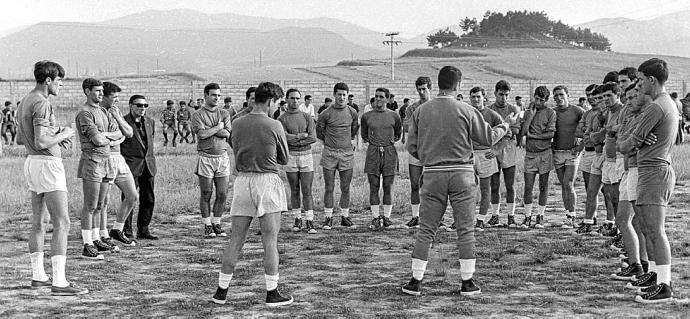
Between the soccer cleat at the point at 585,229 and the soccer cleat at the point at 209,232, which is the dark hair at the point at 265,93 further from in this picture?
the soccer cleat at the point at 585,229

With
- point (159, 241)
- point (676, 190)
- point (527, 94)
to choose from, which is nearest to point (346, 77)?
point (527, 94)

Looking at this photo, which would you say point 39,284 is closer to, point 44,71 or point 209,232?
point 44,71

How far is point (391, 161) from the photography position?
36.4 feet

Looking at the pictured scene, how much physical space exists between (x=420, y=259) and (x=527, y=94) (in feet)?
116

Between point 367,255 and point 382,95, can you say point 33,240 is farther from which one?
point 382,95

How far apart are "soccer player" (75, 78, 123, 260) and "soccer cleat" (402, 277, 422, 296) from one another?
3937 millimetres

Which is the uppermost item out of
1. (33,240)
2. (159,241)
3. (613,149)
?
(613,149)

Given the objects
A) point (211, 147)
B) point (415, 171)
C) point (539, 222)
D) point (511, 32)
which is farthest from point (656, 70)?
point (511, 32)

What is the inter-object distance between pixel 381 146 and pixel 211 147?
7.99 feet

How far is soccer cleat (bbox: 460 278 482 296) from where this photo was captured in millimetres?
7047

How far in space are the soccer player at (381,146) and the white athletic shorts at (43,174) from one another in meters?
4.96

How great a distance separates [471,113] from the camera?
720 centimetres

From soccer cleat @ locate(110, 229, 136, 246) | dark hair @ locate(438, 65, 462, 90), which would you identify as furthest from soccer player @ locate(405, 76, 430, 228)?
soccer cleat @ locate(110, 229, 136, 246)

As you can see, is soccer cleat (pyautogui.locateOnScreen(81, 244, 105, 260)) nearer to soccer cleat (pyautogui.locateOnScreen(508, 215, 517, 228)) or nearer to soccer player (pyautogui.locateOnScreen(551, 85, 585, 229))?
soccer cleat (pyautogui.locateOnScreen(508, 215, 517, 228))
